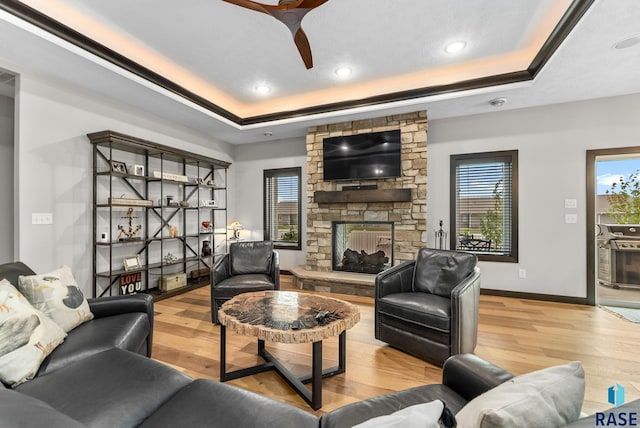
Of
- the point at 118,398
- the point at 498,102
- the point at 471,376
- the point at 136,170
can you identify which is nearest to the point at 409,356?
the point at 471,376

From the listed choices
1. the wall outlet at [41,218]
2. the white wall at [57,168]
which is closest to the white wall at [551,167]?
the white wall at [57,168]

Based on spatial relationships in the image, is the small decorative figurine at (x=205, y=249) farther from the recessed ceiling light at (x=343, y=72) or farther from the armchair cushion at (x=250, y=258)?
the recessed ceiling light at (x=343, y=72)

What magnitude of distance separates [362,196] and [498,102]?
2207 millimetres

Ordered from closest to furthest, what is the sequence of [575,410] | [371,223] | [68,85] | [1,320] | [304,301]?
[575,410], [1,320], [304,301], [68,85], [371,223]

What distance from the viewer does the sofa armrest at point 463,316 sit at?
218 centimetres

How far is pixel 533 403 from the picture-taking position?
686 millimetres

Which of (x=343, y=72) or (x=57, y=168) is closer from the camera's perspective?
(x=57, y=168)

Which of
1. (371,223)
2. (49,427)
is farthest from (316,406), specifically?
(371,223)

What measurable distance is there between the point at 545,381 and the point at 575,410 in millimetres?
84

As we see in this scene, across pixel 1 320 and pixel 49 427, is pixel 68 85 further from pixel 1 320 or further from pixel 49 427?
pixel 49 427

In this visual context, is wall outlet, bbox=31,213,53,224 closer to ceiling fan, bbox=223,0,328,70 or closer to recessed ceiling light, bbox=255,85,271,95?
recessed ceiling light, bbox=255,85,271,95

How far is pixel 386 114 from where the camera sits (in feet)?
14.1

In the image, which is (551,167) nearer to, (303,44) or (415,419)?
(303,44)

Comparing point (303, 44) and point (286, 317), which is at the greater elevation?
point (303, 44)
